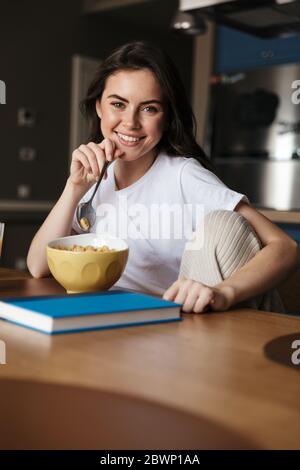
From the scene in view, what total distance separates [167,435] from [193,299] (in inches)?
18.3

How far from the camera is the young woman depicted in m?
1.37

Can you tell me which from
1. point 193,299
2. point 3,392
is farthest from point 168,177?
point 3,392

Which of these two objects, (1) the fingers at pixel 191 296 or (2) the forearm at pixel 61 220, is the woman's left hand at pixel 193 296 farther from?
(2) the forearm at pixel 61 220

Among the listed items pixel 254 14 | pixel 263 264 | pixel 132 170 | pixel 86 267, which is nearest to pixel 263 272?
pixel 263 264

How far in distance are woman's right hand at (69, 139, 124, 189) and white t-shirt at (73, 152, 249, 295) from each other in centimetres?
19

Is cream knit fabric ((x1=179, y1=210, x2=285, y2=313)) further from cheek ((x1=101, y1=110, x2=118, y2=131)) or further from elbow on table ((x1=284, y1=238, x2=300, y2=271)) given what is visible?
cheek ((x1=101, y1=110, x2=118, y2=131))

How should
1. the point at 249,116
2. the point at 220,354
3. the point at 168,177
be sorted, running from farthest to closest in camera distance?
1. the point at 249,116
2. the point at 168,177
3. the point at 220,354

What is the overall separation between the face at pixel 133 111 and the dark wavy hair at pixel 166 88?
0.07ft

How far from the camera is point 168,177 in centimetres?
157

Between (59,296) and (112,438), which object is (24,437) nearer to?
(112,438)

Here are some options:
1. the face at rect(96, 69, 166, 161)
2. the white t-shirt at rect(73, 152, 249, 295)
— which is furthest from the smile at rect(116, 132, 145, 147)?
the white t-shirt at rect(73, 152, 249, 295)

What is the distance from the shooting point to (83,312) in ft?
2.69

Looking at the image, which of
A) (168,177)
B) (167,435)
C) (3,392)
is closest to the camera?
(167,435)

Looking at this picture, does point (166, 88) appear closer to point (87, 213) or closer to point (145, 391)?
point (87, 213)
